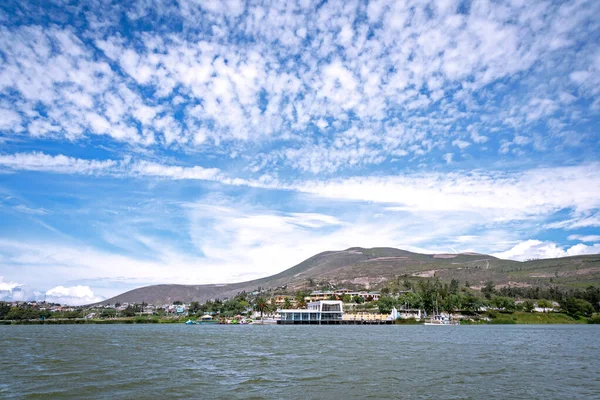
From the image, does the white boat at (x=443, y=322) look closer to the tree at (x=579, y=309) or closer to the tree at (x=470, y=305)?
the tree at (x=470, y=305)

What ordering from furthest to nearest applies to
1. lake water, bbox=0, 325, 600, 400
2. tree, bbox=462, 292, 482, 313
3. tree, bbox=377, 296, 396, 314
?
tree, bbox=462, 292, 482, 313
tree, bbox=377, 296, 396, 314
lake water, bbox=0, 325, 600, 400

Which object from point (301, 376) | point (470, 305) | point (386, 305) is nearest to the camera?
point (301, 376)

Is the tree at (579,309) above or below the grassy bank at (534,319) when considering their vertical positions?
above

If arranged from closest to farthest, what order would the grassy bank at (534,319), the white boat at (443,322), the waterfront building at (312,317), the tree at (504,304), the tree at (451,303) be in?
the white boat at (443,322)
the grassy bank at (534,319)
the tree at (451,303)
the tree at (504,304)
the waterfront building at (312,317)

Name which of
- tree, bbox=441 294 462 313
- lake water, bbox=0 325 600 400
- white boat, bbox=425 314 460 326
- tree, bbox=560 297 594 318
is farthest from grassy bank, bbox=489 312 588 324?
lake water, bbox=0 325 600 400

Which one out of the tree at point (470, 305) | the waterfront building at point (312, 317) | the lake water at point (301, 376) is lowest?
the lake water at point (301, 376)

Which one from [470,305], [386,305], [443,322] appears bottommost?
[443,322]

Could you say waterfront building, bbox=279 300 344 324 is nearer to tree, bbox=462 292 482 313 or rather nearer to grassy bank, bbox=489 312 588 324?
tree, bbox=462 292 482 313

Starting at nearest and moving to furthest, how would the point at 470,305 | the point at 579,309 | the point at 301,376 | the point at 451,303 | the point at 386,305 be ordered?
the point at 301,376
the point at 579,309
the point at 451,303
the point at 386,305
the point at 470,305

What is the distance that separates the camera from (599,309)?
174625mm

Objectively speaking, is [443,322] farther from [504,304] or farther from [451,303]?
[504,304]

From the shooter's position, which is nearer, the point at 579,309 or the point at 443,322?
the point at 443,322

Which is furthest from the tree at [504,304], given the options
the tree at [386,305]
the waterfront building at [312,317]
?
the waterfront building at [312,317]

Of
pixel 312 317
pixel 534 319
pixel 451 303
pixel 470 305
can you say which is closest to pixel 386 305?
pixel 451 303
